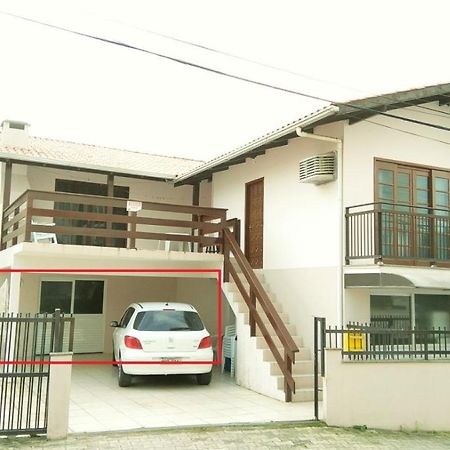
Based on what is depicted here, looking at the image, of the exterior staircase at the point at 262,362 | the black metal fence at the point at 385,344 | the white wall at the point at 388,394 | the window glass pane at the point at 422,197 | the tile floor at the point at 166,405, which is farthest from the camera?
the window glass pane at the point at 422,197

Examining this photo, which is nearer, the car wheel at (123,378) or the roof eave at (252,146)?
the roof eave at (252,146)

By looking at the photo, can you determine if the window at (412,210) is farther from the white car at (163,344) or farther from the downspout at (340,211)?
the white car at (163,344)

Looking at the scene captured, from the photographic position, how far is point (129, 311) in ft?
36.0

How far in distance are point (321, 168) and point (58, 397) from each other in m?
6.28

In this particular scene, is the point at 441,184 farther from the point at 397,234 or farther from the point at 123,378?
the point at 123,378

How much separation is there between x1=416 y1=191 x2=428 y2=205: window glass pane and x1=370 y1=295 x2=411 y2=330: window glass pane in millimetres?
2044

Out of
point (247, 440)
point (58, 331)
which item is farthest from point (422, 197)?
point (58, 331)

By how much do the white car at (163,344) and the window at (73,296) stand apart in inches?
183

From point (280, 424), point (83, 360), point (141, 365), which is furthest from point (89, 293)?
point (280, 424)

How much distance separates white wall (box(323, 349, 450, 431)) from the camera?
786 cm

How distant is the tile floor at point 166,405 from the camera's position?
758 centimetres

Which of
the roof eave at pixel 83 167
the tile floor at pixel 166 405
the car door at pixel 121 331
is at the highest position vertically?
the roof eave at pixel 83 167

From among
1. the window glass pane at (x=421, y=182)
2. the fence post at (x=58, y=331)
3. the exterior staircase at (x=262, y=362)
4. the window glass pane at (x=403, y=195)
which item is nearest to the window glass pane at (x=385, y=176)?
the window glass pane at (x=403, y=195)

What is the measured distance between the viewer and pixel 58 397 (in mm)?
6680
